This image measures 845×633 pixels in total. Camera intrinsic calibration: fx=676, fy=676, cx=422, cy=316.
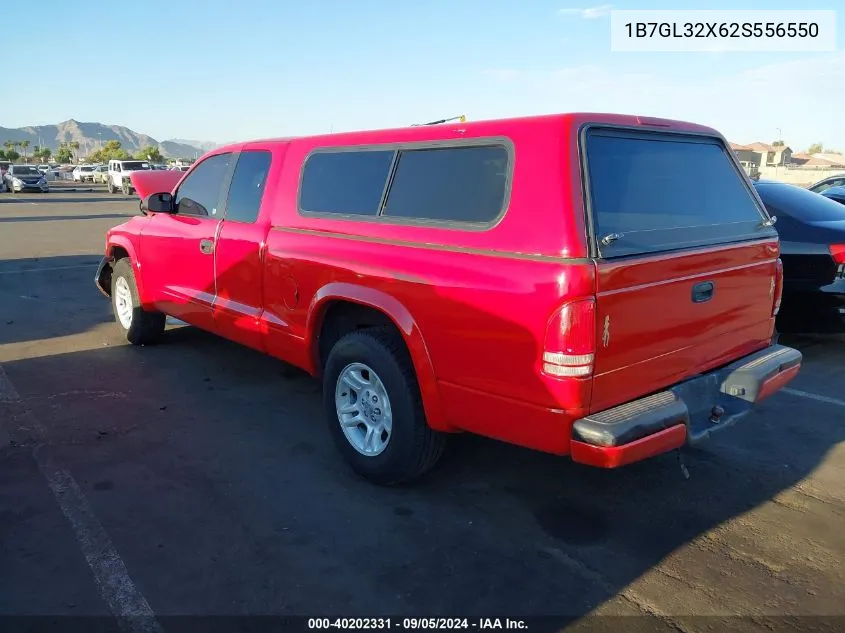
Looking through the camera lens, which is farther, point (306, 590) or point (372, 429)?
point (372, 429)

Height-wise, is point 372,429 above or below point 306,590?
above

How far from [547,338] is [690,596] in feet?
3.97

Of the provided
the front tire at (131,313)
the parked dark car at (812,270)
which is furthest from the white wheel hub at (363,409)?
the parked dark car at (812,270)

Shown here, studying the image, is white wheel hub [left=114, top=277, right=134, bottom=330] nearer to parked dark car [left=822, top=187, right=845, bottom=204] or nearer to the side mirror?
the side mirror

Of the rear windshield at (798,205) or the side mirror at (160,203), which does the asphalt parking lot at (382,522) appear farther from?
the rear windshield at (798,205)

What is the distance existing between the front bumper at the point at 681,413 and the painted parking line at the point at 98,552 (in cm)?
186

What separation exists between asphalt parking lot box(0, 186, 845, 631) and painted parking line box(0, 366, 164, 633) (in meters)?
0.01

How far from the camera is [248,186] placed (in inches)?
187

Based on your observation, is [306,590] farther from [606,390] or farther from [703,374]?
[703,374]

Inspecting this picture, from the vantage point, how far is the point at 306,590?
2816 mm

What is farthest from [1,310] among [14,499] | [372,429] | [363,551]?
[363,551]

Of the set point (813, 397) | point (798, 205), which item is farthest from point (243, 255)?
point (798, 205)

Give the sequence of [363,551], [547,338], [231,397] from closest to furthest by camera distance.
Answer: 1. [547,338]
2. [363,551]
3. [231,397]

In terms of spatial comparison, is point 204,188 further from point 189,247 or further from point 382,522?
point 382,522
